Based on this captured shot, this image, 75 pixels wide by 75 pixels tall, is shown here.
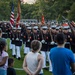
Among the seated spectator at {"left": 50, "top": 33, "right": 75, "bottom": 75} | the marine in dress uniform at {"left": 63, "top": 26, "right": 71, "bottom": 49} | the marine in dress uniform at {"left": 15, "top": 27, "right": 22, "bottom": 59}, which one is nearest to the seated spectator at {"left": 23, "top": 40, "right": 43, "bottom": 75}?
the seated spectator at {"left": 50, "top": 33, "right": 75, "bottom": 75}

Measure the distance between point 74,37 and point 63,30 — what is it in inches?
36.2

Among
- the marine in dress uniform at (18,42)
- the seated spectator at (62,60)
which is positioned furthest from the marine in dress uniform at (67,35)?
the seated spectator at (62,60)

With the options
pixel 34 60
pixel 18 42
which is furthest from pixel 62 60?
pixel 18 42

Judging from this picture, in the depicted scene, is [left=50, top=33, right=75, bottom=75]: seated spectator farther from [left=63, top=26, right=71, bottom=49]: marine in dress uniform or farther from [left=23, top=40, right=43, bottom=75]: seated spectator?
[left=63, top=26, right=71, bottom=49]: marine in dress uniform

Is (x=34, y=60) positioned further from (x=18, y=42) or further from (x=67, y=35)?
(x=18, y=42)

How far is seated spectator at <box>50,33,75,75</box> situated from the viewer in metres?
6.29

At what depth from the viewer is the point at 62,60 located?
6.35 metres

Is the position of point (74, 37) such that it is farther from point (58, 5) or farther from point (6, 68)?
point (58, 5)

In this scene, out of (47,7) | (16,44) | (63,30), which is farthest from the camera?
(47,7)

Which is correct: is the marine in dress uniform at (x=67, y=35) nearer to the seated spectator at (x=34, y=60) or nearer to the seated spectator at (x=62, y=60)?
the seated spectator at (x=34, y=60)

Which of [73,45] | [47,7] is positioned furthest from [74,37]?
[47,7]

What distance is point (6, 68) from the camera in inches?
296

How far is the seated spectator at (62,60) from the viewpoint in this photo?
20.6ft

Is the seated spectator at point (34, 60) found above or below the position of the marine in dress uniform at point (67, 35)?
below
